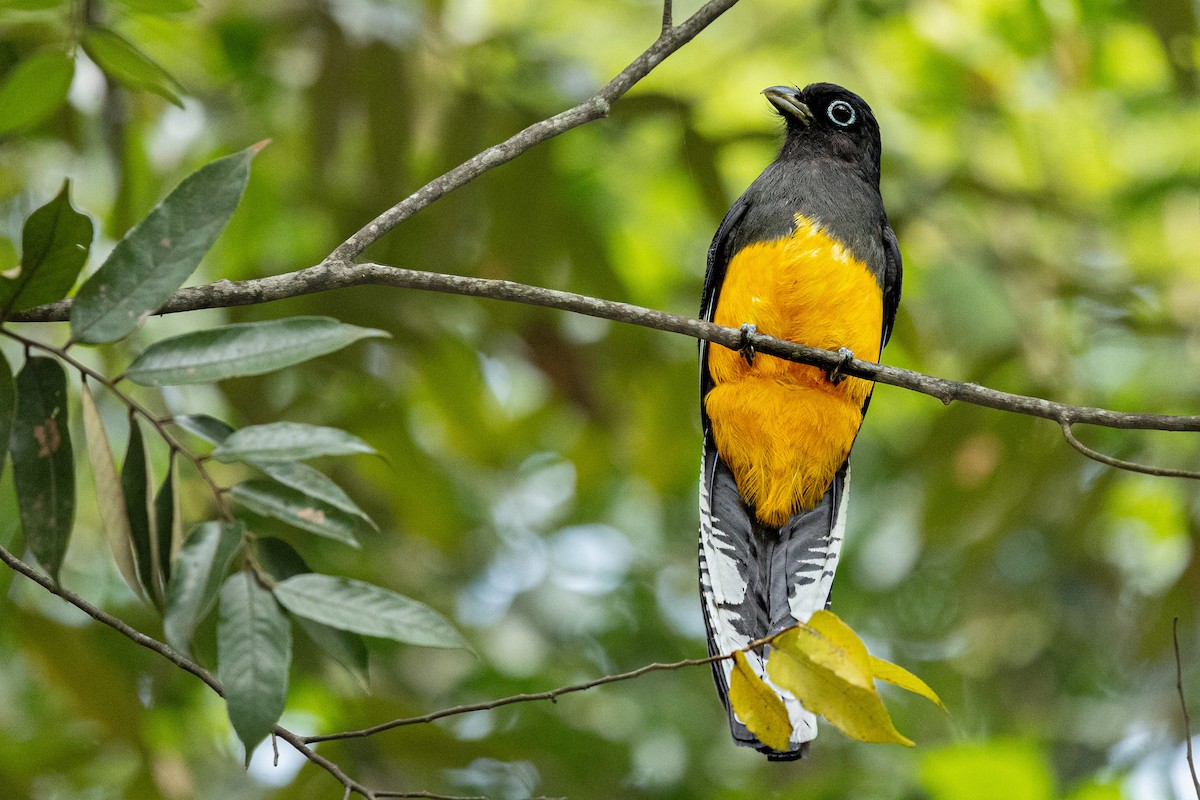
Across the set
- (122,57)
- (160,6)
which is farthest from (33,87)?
(160,6)

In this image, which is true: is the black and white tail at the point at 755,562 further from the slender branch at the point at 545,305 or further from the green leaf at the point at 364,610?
the green leaf at the point at 364,610

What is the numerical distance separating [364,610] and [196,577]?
240 mm

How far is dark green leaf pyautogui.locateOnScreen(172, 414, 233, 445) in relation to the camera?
63.7 inches

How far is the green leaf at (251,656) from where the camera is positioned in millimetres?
1425

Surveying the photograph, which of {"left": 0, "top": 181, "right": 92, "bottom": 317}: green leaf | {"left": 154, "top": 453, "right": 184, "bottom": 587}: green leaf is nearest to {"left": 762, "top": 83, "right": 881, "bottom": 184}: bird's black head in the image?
{"left": 154, "top": 453, "right": 184, "bottom": 587}: green leaf

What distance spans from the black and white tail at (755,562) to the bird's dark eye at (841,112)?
1102mm

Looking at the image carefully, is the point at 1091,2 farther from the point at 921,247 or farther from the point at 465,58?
the point at 465,58

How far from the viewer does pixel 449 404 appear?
13.4 feet

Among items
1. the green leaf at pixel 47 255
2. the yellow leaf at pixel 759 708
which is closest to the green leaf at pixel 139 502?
the green leaf at pixel 47 255

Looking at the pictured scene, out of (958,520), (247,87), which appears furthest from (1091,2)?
(247,87)

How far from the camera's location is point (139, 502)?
5.36 feet

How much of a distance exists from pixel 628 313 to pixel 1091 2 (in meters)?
3.46

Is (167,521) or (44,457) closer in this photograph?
(44,457)

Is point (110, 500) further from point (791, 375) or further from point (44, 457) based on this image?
point (791, 375)
